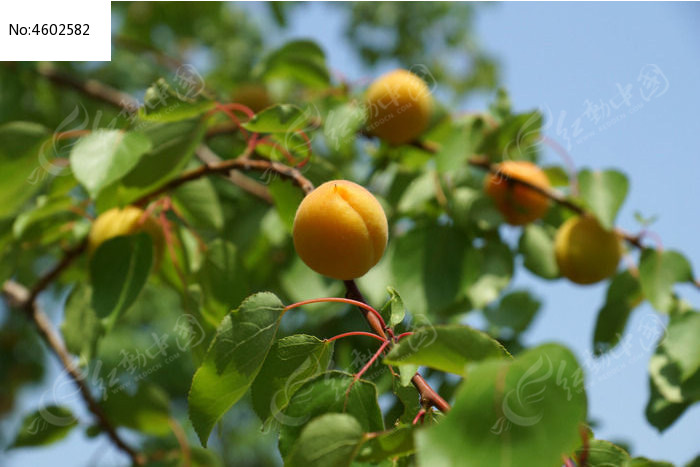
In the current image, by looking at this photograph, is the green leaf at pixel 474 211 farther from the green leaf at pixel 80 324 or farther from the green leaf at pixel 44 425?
the green leaf at pixel 44 425

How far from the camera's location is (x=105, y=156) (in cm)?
76

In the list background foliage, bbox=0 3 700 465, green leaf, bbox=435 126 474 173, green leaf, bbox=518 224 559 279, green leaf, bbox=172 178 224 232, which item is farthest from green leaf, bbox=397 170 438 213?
green leaf, bbox=172 178 224 232

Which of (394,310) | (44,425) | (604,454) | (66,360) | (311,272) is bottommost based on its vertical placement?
(44,425)

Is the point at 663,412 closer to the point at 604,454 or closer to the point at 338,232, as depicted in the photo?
the point at 604,454

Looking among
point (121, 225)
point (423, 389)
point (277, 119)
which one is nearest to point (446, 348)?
point (423, 389)

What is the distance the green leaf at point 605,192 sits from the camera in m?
1.01

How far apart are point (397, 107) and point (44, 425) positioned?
92 cm

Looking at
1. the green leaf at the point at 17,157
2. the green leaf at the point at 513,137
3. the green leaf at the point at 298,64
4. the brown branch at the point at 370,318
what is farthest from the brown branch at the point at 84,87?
the brown branch at the point at 370,318

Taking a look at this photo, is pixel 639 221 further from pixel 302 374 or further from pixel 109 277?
pixel 109 277

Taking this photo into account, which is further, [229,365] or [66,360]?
[66,360]

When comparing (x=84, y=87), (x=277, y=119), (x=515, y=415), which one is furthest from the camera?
(x=84, y=87)

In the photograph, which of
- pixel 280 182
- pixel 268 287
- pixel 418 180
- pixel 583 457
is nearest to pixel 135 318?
pixel 268 287

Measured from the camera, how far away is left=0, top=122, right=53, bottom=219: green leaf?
36.8 inches

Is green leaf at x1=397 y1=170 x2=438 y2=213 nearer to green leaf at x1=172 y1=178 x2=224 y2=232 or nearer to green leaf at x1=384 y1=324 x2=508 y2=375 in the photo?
green leaf at x1=172 y1=178 x2=224 y2=232
